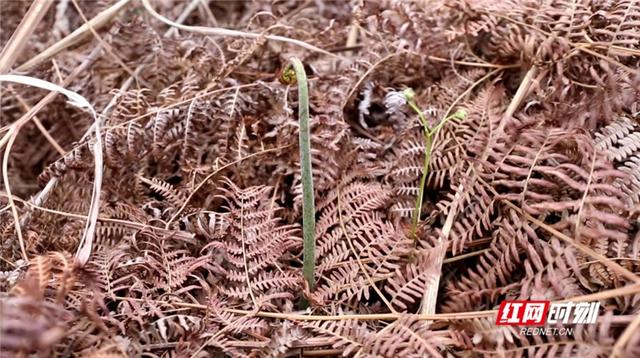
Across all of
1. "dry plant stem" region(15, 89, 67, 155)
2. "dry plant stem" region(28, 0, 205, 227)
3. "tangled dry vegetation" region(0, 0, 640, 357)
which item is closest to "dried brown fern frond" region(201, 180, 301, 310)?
"tangled dry vegetation" region(0, 0, 640, 357)

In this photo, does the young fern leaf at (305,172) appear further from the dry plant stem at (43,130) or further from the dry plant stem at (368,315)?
the dry plant stem at (43,130)

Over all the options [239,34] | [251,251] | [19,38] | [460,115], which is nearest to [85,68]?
[19,38]

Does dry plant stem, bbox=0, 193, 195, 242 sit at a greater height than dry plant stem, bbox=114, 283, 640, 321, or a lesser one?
greater

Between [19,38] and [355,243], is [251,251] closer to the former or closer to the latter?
[355,243]

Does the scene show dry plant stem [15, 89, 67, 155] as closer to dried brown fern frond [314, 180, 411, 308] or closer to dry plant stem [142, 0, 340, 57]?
dry plant stem [142, 0, 340, 57]

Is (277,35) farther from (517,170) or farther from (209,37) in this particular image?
(517,170)

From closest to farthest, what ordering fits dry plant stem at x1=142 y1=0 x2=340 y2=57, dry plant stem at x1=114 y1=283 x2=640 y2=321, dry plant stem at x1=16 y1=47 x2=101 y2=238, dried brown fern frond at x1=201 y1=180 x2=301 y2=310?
1. dry plant stem at x1=114 y1=283 x2=640 y2=321
2. dried brown fern frond at x1=201 y1=180 x2=301 y2=310
3. dry plant stem at x1=16 y1=47 x2=101 y2=238
4. dry plant stem at x1=142 y1=0 x2=340 y2=57

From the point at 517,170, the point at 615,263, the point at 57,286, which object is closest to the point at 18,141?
the point at 57,286
